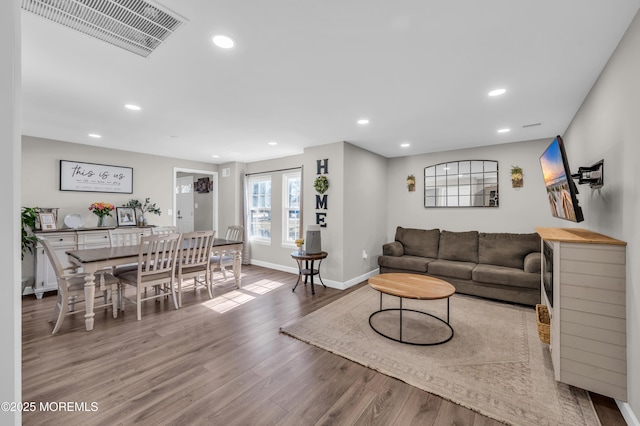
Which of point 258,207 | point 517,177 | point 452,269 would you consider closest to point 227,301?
point 258,207

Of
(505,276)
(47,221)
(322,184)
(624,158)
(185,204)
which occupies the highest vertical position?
(322,184)

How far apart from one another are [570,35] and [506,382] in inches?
98.1

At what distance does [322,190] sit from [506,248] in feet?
9.86

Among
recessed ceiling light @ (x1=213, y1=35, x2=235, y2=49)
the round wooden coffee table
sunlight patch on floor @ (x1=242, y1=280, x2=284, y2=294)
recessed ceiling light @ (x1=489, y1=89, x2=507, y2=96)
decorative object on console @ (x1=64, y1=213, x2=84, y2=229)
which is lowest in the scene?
sunlight patch on floor @ (x1=242, y1=280, x2=284, y2=294)

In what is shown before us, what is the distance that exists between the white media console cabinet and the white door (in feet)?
24.3

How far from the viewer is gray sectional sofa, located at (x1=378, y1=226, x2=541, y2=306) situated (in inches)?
143

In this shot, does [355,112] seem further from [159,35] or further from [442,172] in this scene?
[442,172]

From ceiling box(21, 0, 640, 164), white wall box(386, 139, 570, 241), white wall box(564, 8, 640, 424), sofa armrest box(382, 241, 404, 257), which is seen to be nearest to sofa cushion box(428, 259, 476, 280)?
sofa armrest box(382, 241, 404, 257)

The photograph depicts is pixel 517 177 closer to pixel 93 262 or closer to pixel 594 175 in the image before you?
pixel 594 175

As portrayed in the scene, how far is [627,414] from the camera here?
5.54ft

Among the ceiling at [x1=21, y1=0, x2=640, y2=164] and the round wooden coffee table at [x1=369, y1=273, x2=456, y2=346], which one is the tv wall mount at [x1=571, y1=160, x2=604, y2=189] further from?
the round wooden coffee table at [x1=369, y1=273, x2=456, y2=346]

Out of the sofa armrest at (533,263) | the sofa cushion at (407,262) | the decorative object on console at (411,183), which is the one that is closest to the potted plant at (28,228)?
the sofa cushion at (407,262)

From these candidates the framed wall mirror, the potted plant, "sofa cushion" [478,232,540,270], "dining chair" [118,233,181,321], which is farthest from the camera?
the framed wall mirror

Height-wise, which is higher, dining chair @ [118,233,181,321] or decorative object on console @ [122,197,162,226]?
decorative object on console @ [122,197,162,226]
